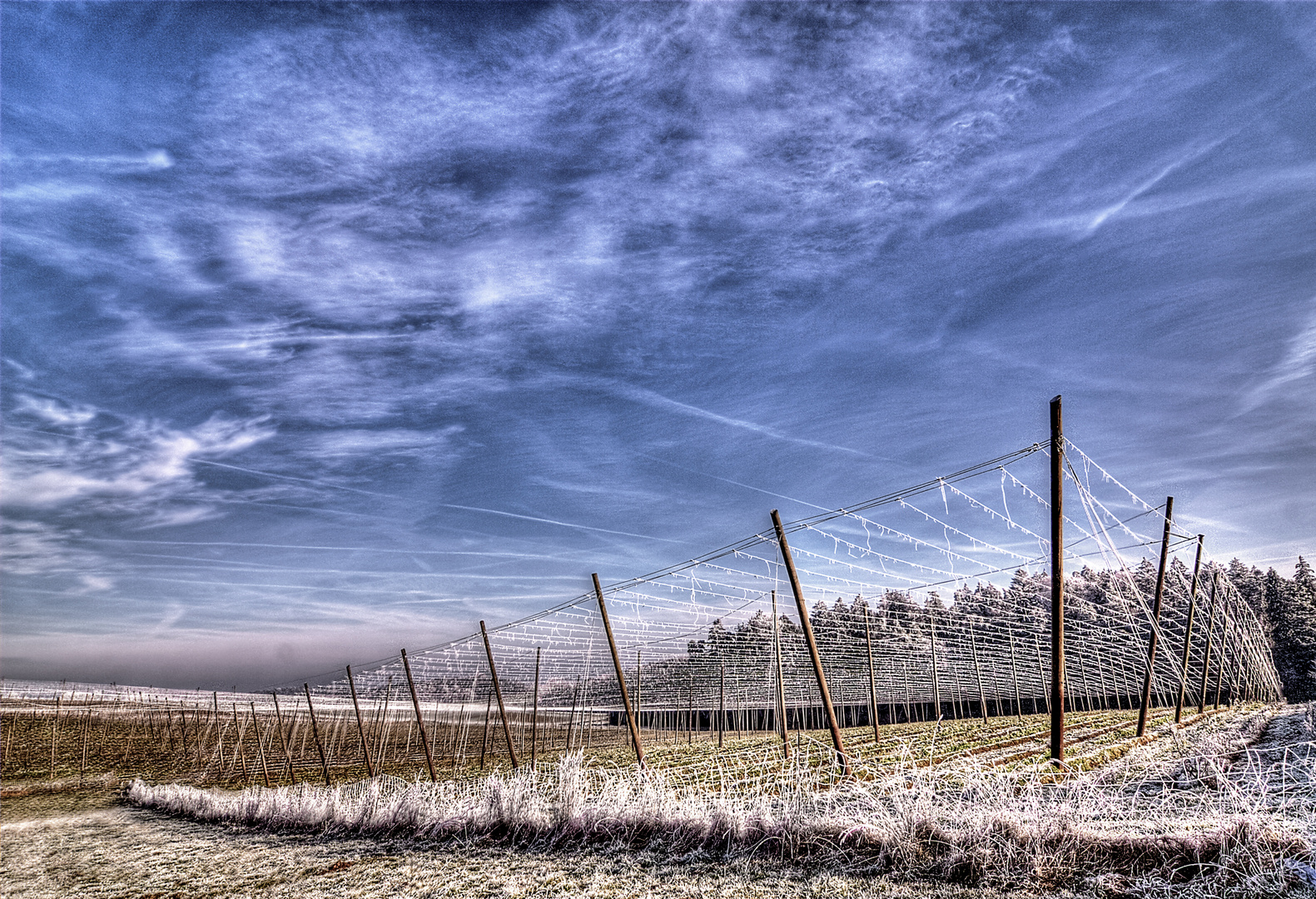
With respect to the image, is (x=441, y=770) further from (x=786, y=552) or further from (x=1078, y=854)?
(x=1078, y=854)

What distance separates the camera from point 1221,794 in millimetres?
4281

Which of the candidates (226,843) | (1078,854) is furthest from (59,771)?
(1078,854)

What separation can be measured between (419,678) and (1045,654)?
3379cm

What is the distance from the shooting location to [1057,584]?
20.7 ft

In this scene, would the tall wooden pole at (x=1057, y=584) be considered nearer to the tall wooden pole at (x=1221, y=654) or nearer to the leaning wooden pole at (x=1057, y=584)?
the leaning wooden pole at (x=1057, y=584)

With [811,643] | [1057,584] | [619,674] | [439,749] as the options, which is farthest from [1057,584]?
[439,749]

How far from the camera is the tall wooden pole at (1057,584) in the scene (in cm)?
591

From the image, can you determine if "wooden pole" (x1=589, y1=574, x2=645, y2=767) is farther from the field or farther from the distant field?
the field

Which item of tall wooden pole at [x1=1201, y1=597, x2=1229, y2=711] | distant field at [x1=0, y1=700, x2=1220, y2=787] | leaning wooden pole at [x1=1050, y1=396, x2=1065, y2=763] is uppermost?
leaning wooden pole at [x1=1050, y1=396, x2=1065, y2=763]

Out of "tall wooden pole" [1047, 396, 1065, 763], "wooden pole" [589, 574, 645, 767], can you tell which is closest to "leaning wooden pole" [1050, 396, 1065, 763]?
"tall wooden pole" [1047, 396, 1065, 763]

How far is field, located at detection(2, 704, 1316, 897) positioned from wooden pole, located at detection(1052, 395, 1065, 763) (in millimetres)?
487

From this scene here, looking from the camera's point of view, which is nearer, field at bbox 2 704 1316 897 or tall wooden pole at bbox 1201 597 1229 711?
field at bbox 2 704 1316 897

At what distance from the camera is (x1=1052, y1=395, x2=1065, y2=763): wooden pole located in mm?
5910

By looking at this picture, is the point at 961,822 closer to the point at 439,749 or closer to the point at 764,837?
the point at 764,837
